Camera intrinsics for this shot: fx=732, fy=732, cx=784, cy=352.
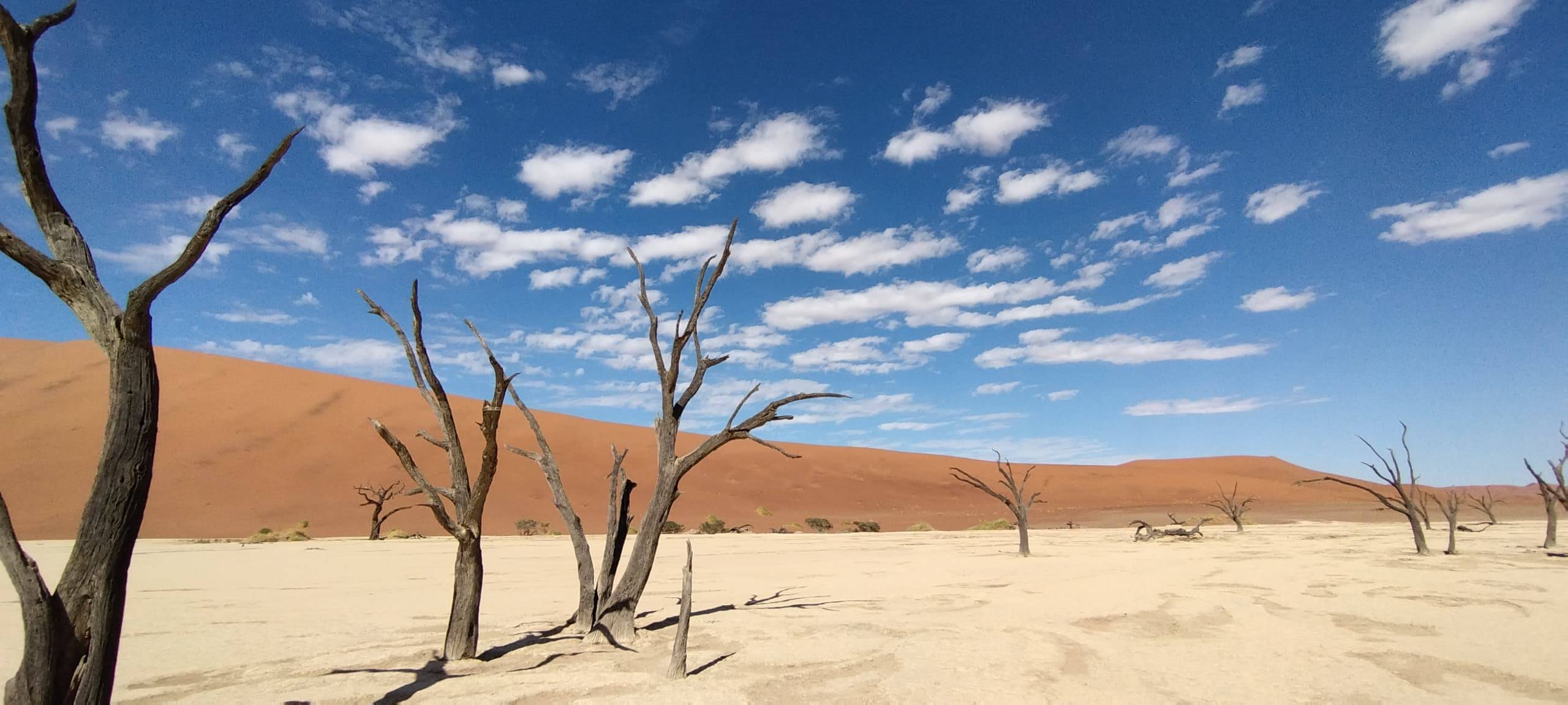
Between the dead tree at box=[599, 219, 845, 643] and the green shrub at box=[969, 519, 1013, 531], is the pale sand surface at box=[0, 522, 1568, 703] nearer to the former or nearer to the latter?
the dead tree at box=[599, 219, 845, 643]

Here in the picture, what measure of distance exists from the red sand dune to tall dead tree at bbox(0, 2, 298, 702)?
2882 centimetres

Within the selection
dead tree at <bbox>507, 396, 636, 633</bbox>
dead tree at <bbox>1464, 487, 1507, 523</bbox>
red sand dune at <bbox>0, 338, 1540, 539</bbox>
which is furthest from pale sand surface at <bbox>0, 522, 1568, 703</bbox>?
red sand dune at <bbox>0, 338, 1540, 539</bbox>

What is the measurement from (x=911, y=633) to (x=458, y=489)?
4776 millimetres

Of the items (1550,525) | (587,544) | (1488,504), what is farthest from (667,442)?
(1488,504)

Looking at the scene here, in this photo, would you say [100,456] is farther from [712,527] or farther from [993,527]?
[993,527]

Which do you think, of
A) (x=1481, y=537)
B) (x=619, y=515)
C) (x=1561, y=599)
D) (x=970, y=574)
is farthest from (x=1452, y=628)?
(x=1481, y=537)

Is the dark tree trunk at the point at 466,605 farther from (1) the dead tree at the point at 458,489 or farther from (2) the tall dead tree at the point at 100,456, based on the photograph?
(2) the tall dead tree at the point at 100,456

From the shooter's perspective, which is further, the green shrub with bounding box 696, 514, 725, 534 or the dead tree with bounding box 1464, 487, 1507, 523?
the green shrub with bounding box 696, 514, 725, 534

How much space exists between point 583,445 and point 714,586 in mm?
40380

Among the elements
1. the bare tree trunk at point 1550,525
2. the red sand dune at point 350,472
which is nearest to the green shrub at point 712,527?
the red sand dune at point 350,472

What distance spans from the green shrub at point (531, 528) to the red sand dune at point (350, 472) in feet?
5.43

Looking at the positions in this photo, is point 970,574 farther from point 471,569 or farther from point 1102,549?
point 471,569

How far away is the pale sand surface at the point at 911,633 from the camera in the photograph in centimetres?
567

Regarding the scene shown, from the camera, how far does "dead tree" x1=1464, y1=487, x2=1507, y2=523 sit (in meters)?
25.3
